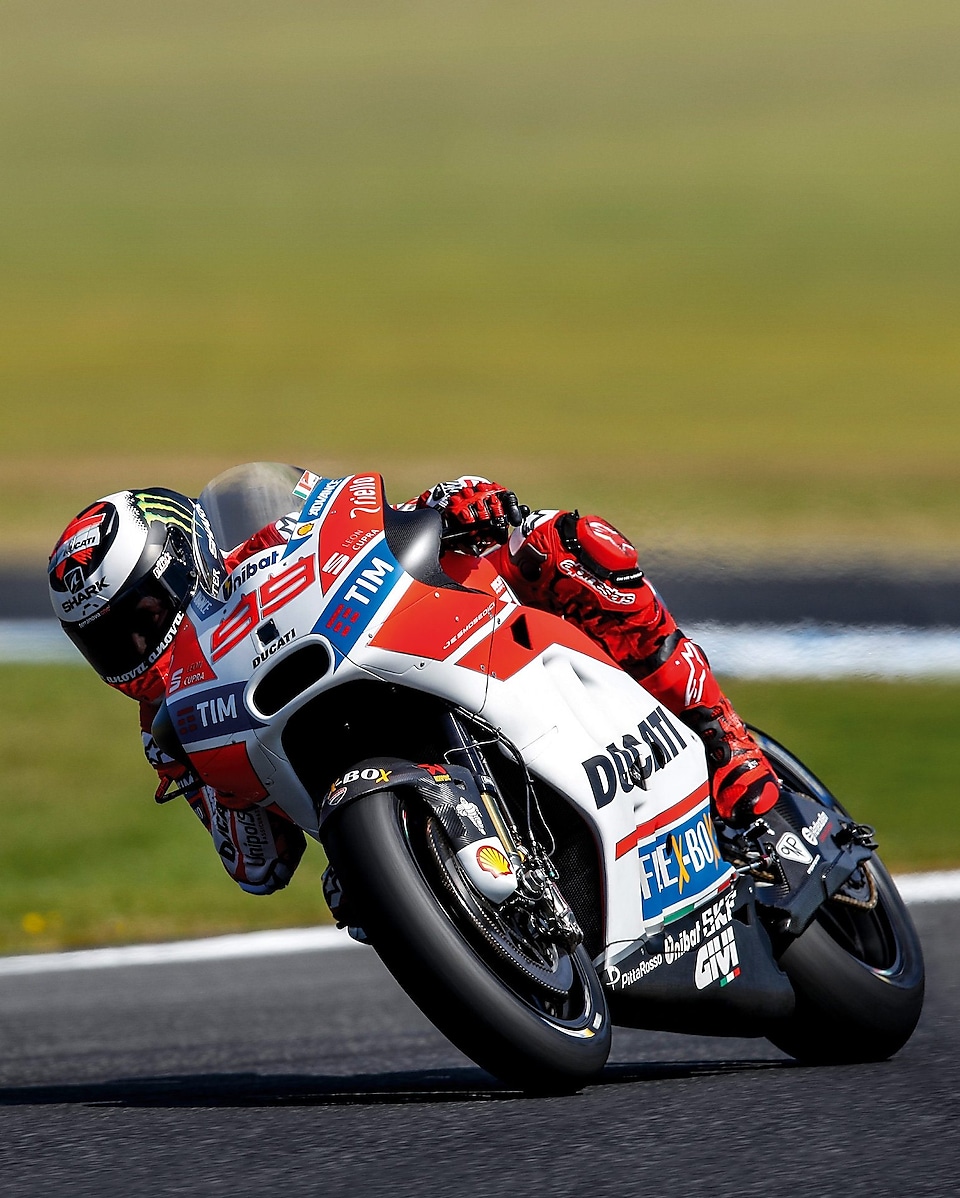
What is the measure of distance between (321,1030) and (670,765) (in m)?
1.86

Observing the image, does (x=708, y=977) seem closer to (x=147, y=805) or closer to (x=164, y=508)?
(x=164, y=508)

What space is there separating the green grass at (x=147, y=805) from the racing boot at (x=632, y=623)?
3.77m

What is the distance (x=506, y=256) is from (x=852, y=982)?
94.3ft

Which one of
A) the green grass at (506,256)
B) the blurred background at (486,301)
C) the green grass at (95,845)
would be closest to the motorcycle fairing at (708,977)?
the green grass at (95,845)

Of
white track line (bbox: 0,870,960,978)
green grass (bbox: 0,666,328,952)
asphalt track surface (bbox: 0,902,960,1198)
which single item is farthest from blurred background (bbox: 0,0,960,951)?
asphalt track surface (bbox: 0,902,960,1198)

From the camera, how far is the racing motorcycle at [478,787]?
353 cm

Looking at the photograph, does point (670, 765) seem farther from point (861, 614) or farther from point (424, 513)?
point (861, 614)

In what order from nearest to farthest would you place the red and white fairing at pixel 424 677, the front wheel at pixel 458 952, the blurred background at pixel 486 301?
1. the front wheel at pixel 458 952
2. the red and white fairing at pixel 424 677
3. the blurred background at pixel 486 301

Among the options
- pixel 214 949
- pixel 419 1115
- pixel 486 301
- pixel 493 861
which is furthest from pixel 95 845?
pixel 486 301

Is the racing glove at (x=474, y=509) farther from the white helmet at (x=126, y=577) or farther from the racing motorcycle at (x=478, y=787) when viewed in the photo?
the white helmet at (x=126, y=577)

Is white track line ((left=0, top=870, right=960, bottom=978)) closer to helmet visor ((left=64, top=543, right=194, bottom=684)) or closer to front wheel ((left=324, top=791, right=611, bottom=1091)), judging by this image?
helmet visor ((left=64, top=543, right=194, bottom=684))

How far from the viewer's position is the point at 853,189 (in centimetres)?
3466

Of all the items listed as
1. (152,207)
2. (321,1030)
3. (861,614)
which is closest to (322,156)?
(152,207)

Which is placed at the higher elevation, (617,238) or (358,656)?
(358,656)
